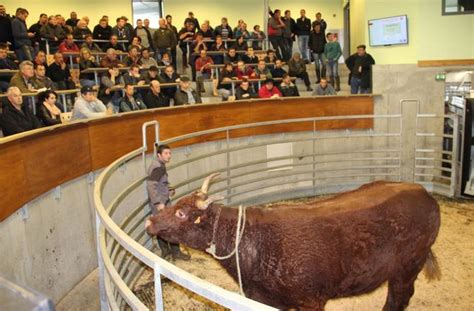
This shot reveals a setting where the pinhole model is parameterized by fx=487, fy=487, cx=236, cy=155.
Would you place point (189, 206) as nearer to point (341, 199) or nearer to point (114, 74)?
point (341, 199)

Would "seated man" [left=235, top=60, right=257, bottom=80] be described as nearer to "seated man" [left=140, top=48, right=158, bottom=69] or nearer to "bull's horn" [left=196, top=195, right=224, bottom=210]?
"seated man" [left=140, top=48, right=158, bottom=69]

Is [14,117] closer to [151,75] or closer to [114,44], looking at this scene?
[151,75]

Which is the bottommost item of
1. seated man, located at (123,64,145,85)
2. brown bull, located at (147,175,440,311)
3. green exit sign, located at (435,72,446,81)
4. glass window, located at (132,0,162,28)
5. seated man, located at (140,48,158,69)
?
brown bull, located at (147,175,440,311)

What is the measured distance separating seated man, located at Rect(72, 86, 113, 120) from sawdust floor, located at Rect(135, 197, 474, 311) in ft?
8.34

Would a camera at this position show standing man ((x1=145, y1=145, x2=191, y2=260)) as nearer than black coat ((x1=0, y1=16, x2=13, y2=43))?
Yes

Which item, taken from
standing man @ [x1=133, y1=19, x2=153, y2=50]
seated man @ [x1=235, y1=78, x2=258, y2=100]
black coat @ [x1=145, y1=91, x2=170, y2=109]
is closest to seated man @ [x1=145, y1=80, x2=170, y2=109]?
black coat @ [x1=145, y1=91, x2=170, y2=109]

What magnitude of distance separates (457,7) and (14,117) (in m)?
9.74

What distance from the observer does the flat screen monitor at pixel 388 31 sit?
11.6 metres

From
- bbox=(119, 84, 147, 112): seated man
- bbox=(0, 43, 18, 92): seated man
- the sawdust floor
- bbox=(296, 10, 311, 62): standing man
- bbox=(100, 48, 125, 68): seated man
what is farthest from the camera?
bbox=(296, 10, 311, 62): standing man

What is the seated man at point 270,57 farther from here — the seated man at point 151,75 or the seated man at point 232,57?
the seated man at point 151,75

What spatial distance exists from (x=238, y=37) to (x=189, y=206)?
11749 mm

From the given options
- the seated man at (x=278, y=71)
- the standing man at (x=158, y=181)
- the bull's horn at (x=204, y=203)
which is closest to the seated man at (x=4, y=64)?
the standing man at (x=158, y=181)

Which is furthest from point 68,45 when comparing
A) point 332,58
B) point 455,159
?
point 455,159

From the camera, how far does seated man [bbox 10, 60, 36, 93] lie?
7965 millimetres
